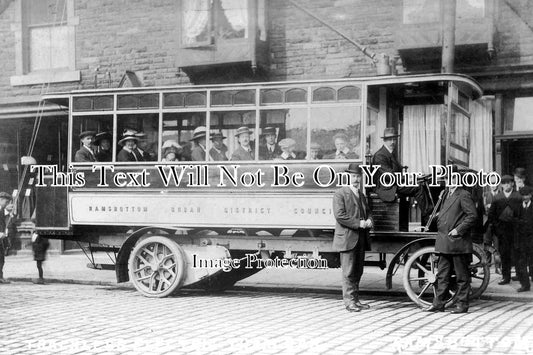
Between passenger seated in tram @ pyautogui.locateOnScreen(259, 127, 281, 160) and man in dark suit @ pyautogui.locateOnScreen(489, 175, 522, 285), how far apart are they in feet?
11.2

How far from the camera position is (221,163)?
840 cm

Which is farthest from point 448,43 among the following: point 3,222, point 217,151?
point 3,222

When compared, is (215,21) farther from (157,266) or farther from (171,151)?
(157,266)

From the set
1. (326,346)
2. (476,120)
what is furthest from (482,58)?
(326,346)

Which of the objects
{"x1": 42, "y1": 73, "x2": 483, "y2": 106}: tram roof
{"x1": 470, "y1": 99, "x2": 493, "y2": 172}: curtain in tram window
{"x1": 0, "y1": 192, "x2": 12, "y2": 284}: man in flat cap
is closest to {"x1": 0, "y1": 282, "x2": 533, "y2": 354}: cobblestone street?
{"x1": 0, "y1": 192, "x2": 12, "y2": 284}: man in flat cap

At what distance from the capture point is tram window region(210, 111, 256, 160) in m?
8.27

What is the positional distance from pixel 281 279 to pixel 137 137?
3280mm

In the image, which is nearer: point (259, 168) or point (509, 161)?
point (259, 168)

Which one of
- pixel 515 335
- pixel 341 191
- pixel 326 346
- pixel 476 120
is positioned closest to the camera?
pixel 326 346

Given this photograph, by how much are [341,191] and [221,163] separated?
1.64 m

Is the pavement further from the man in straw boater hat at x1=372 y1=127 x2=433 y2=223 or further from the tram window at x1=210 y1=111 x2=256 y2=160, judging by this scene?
the tram window at x1=210 y1=111 x2=256 y2=160

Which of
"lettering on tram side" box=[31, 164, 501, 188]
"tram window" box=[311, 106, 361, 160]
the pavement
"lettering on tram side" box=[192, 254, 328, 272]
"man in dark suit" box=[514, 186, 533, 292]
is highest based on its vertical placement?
"tram window" box=[311, 106, 361, 160]

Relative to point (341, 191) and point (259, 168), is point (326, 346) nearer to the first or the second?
point (341, 191)

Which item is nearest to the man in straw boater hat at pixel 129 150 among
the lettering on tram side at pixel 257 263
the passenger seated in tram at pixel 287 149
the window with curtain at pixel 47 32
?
the lettering on tram side at pixel 257 263
